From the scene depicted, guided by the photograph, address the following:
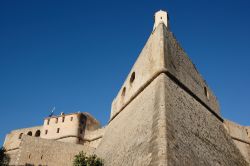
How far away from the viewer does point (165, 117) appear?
869 cm

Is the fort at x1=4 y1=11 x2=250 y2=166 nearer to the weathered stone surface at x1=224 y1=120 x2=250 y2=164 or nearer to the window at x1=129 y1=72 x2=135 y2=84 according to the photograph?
the window at x1=129 y1=72 x2=135 y2=84

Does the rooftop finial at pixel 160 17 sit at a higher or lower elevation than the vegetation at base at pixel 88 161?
higher

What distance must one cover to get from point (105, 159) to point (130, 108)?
2.56m

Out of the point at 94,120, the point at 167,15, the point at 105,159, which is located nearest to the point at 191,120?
the point at 105,159

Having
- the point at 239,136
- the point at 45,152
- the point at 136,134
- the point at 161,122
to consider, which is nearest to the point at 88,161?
the point at 136,134

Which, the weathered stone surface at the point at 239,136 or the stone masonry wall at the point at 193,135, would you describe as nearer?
the stone masonry wall at the point at 193,135

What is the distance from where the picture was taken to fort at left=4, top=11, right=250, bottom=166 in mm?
8430

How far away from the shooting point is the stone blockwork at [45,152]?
50.2 ft

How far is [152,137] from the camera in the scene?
27.5ft

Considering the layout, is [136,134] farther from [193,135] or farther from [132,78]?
[132,78]

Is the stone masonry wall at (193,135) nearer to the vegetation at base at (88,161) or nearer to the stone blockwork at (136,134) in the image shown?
the stone blockwork at (136,134)

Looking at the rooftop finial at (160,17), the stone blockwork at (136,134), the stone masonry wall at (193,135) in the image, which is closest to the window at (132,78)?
the stone blockwork at (136,134)

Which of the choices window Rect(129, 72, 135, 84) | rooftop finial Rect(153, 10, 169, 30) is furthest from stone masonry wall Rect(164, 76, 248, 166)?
rooftop finial Rect(153, 10, 169, 30)

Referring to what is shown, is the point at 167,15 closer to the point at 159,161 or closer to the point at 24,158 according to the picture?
the point at 159,161
